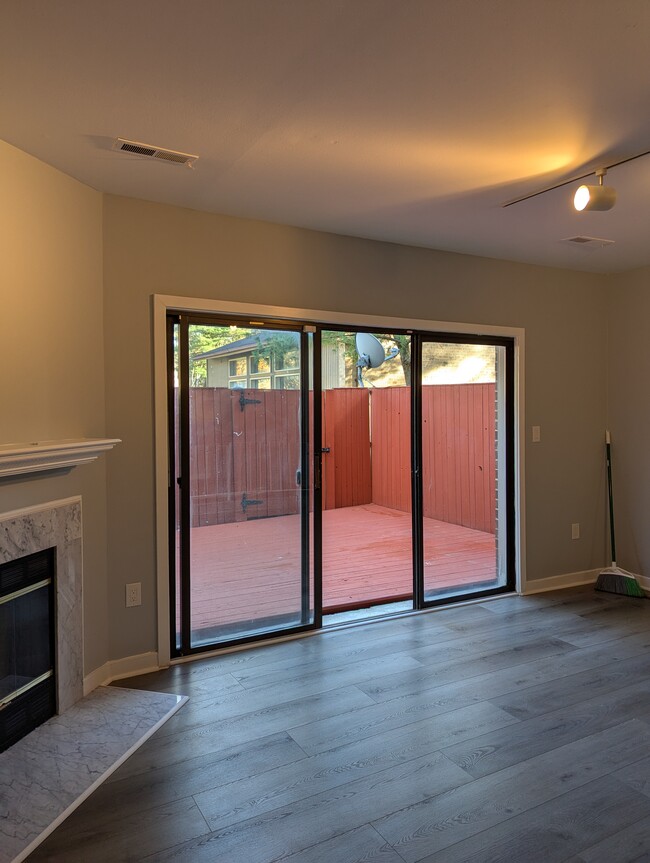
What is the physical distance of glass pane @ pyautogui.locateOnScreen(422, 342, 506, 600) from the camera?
4.27 meters

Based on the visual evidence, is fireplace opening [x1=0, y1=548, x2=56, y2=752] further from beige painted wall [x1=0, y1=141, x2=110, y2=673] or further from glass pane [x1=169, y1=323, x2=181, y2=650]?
glass pane [x1=169, y1=323, x2=181, y2=650]

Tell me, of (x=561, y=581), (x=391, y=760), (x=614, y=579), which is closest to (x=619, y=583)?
(x=614, y=579)

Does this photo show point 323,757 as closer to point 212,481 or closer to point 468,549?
point 212,481

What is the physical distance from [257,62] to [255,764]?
2.57m

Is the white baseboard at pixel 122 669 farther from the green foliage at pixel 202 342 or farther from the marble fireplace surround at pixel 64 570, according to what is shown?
the green foliage at pixel 202 342

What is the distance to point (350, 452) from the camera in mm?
5781

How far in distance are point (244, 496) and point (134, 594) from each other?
0.83 meters

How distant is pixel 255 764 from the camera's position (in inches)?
90.7

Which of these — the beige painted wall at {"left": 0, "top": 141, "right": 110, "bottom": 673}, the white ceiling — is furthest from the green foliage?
the white ceiling

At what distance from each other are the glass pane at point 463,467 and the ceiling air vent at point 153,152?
2.26 meters

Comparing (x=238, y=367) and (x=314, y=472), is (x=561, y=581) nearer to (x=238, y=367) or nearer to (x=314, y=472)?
(x=314, y=472)

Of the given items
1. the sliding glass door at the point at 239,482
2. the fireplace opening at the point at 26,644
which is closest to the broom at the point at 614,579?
the sliding glass door at the point at 239,482

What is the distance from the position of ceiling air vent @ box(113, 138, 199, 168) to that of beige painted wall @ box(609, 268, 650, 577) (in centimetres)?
370

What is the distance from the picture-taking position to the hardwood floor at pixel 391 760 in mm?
1875
